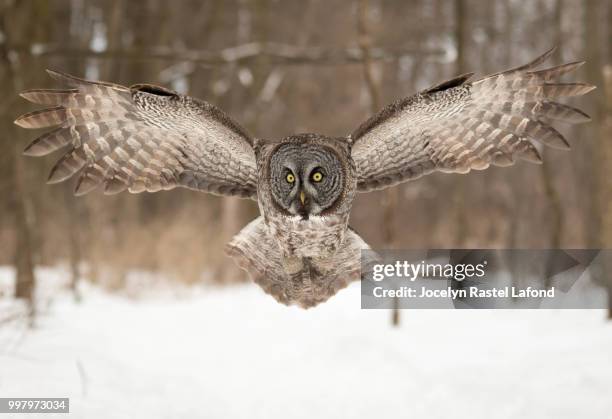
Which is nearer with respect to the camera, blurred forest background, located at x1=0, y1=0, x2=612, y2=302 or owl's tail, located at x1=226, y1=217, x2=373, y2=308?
owl's tail, located at x1=226, y1=217, x2=373, y2=308

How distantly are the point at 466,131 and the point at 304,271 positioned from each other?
1.20 m

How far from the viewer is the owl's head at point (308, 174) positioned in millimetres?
3084

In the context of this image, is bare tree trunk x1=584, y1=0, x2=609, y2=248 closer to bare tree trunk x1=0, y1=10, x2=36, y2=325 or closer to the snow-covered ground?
the snow-covered ground

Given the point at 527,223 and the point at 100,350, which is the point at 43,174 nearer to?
the point at 100,350

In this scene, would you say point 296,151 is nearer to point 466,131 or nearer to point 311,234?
point 311,234

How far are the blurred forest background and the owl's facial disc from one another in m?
2.26

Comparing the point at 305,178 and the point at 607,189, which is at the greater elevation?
the point at 607,189

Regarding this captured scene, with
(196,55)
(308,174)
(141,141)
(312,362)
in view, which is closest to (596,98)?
(312,362)

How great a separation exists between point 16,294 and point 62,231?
165 inches

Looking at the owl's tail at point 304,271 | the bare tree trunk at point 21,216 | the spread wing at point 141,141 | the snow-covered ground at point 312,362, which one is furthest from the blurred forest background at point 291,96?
the owl's tail at point 304,271

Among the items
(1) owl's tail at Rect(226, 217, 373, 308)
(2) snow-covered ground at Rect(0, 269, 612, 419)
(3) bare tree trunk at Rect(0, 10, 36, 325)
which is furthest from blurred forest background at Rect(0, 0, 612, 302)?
(1) owl's tail at Rect(226, 217, 373, 308)

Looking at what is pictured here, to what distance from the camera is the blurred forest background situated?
5602 mm

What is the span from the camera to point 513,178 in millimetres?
12227

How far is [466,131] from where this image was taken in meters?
3.45
